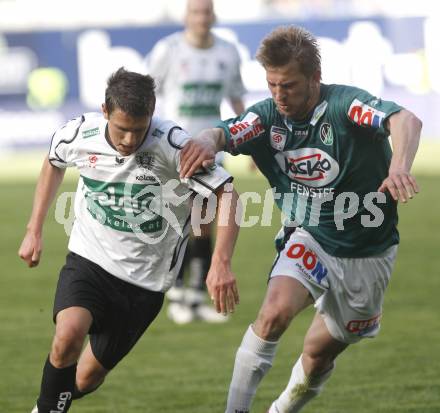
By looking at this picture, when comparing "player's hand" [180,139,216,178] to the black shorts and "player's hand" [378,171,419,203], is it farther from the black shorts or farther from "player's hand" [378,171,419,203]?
"player's hand" [378,171,419,203]

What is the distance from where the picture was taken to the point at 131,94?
5254 millimetres

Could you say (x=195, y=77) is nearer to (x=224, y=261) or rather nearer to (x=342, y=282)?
(x=342, y=282)

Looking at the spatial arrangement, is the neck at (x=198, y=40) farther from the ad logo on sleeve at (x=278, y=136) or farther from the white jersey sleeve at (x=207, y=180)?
the white jersey sleeve at (x=207, y=180)

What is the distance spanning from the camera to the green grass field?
262 inches

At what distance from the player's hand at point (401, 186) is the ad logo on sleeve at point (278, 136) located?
2.81 feet

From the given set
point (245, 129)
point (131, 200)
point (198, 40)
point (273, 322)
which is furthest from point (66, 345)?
point (198, 40)

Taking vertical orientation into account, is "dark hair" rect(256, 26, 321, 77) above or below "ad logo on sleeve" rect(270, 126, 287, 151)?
above

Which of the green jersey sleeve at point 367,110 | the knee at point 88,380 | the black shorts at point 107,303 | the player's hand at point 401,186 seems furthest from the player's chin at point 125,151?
the player's hand at point 401,186

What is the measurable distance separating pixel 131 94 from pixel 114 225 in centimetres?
78

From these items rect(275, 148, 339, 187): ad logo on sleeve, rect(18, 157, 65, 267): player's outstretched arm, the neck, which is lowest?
rect(18, 157, 65, 267): player's outstretched arm

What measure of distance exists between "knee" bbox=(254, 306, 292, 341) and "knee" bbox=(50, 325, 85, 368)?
2.80 feet

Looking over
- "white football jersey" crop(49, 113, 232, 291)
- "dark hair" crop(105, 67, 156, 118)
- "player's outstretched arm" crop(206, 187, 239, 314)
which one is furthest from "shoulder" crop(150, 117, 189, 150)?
"player's outstretched arm" crop(206, 187, 239, 314)

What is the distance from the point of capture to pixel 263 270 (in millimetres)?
11711

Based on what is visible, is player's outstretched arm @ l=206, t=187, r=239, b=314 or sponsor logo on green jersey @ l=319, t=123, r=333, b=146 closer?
player's outstretched arm @ l=206, t=187, r=239, b=314
